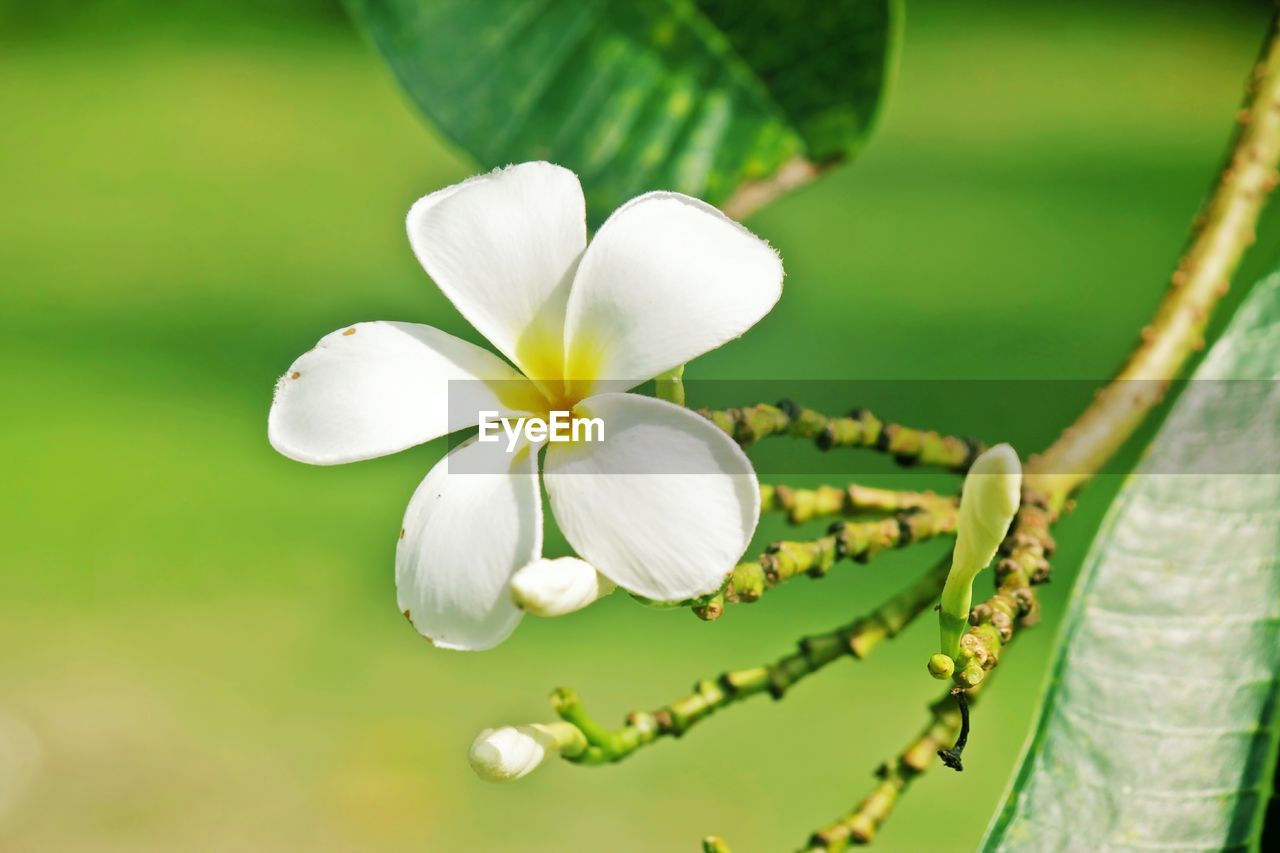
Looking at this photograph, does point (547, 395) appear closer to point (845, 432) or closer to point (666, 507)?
point (666, 507)

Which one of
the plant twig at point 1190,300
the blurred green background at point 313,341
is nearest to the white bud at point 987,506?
the plant twig at point 1190,300

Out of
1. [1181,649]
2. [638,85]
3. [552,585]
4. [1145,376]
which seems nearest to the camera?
[552,585]

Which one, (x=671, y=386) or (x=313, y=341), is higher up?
(x=671, y=386)

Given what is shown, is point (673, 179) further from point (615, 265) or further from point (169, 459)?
point (169, 459)

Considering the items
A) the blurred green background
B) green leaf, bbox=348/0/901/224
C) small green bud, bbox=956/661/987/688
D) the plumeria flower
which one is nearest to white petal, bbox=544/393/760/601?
the plumeria flower

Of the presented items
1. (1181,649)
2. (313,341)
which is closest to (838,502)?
(1181,649)

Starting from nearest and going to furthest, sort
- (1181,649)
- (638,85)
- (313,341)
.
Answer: (1181,649) < (638,85) < (313,341)

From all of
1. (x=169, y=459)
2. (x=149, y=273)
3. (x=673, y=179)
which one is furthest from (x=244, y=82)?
(x=673, y=179)
